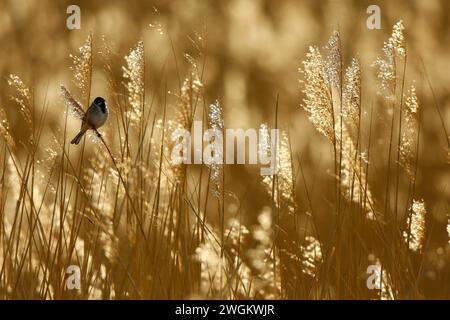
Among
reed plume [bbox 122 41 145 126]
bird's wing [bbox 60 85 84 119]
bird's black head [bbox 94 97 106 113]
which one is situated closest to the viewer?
bird's wing [bbox 60 85 84 119]

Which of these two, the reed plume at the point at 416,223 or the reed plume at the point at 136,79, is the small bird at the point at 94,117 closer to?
the reed plume at the point at 136,79

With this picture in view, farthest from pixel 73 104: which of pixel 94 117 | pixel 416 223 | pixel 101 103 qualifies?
pixel 416 223

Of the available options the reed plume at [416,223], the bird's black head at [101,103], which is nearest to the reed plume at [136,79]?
the bird's black head at [101,103]

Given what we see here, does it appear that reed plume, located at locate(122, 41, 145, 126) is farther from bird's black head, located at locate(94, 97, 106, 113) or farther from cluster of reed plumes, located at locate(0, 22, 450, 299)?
bird's black head, located at locate(94, 97, 106, 113)

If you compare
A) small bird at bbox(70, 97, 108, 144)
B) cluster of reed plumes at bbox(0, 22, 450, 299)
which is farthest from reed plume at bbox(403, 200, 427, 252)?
small bird at bbox(70, 97, 108, 144)

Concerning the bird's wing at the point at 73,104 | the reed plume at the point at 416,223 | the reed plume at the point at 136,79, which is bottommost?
the reed plume at the point at 416,223

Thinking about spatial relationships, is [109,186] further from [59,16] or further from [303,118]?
[59,16]
